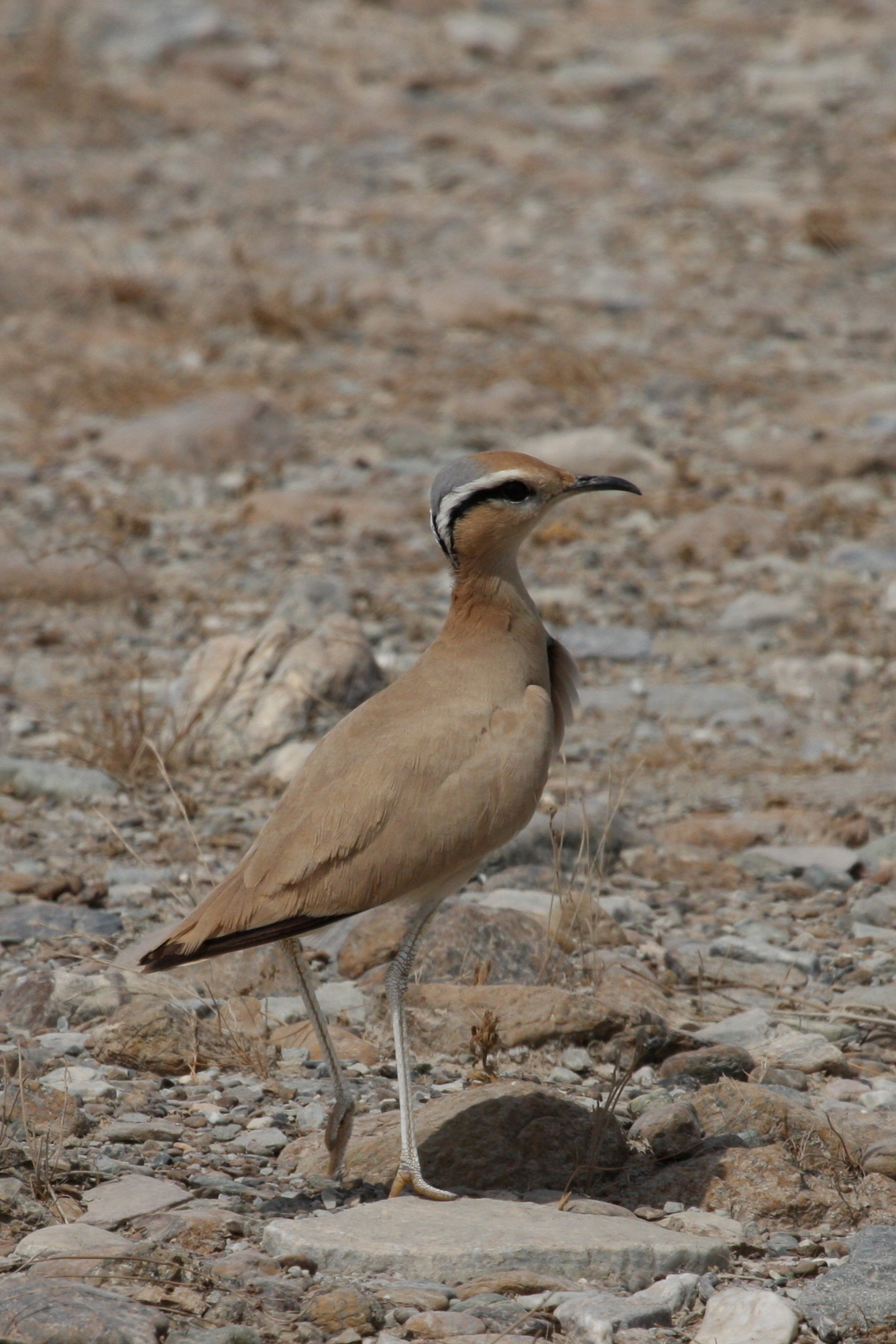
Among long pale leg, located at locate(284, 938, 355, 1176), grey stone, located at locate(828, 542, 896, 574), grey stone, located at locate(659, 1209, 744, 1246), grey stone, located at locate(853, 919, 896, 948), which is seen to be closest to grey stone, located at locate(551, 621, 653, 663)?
grey stone, located at locate(828, 542, 896, 574)

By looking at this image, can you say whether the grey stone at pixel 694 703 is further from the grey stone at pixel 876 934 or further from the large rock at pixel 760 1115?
the large rock at pixel 760 1115

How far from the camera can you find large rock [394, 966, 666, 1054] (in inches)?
179

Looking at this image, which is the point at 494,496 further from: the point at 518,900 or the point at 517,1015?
the point at 518,900

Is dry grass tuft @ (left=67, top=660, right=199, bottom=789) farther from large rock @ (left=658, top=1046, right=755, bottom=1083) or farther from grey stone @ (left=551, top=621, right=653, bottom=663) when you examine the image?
large rock @ (left=658, top=1046, right=755, bottom=1083)

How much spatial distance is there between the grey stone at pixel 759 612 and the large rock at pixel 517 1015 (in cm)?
371

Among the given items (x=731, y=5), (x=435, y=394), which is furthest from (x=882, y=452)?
(x=731, y=5)

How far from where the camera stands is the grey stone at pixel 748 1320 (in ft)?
10.8

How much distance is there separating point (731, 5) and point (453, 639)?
15.5 meters

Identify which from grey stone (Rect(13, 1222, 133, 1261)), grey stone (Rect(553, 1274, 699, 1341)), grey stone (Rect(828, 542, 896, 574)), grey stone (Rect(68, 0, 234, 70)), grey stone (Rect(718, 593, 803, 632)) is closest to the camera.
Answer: grey stone (Rect(553, 1274, 699, 1341))

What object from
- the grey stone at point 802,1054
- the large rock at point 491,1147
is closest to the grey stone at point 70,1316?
the large rock at point 491,1147

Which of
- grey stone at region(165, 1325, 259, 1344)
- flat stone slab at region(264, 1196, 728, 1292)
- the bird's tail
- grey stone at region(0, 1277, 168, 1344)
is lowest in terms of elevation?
flat stone slab at region(264, 1196, 728, 1292)

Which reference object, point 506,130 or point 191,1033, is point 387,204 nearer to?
point 506,130

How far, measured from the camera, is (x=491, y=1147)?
4.00 metres

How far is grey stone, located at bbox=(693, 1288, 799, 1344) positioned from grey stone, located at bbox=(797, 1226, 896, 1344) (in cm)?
5
